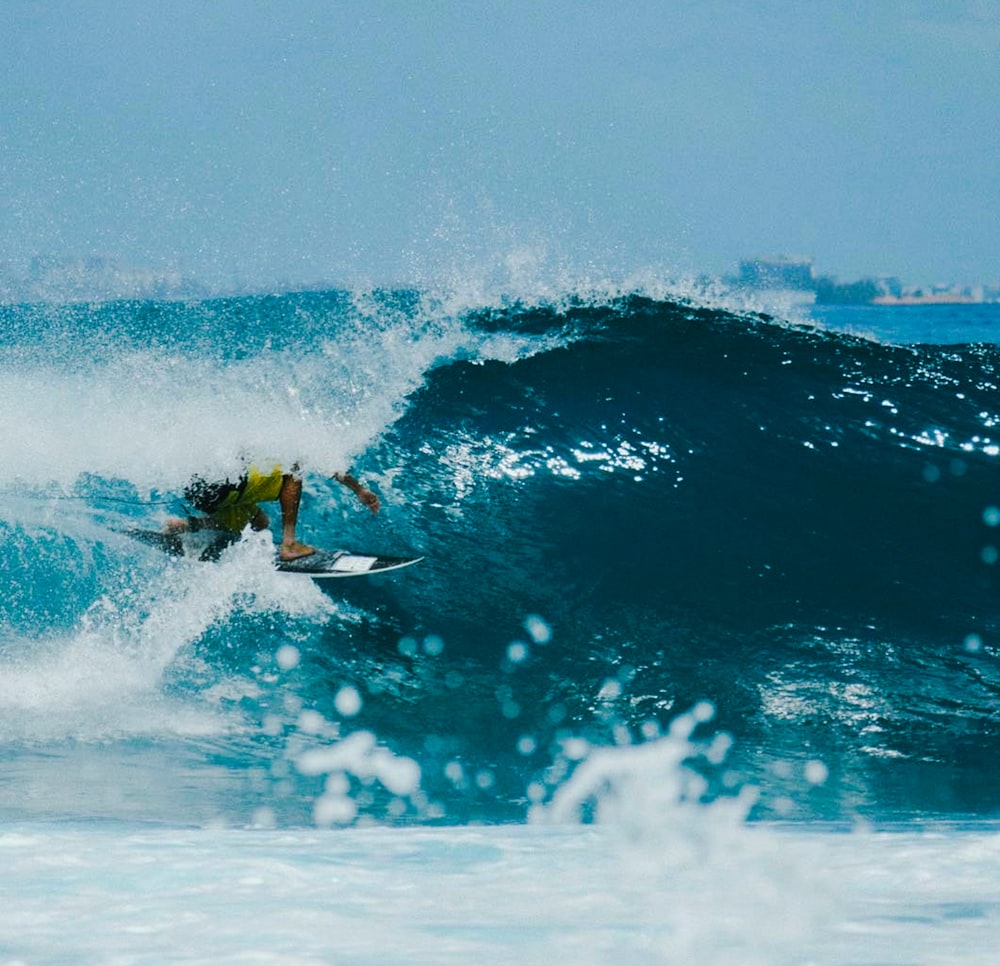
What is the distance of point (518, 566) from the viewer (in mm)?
7730

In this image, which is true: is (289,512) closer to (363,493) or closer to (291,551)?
(291,551)

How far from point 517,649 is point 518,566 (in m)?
0.91

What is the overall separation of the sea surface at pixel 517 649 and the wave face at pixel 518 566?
0.03 meters

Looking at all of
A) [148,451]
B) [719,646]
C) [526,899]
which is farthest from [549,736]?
[148,451]

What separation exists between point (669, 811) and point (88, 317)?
39380 mm

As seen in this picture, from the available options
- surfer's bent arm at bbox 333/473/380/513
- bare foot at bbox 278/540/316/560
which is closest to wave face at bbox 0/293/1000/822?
bare foot at bbox 278/540/316/560

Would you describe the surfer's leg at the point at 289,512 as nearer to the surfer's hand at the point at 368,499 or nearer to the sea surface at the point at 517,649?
the sea surface at the point at 517,649

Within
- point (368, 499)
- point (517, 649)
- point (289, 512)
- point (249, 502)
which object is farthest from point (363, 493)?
point (517, 649)

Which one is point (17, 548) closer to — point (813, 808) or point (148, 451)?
point (148, 451)

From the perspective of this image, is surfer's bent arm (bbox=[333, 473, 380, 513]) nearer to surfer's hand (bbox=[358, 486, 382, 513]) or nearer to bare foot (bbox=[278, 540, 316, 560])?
surfer's hand (bbox=[358, 486, 382, 513])

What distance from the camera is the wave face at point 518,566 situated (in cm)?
584

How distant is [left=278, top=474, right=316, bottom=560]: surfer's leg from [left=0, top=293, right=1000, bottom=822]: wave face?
6.3 inches

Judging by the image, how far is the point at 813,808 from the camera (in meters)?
5.33

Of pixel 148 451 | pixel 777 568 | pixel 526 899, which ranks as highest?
pixel 148 451
